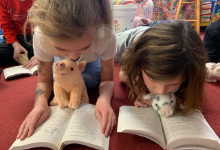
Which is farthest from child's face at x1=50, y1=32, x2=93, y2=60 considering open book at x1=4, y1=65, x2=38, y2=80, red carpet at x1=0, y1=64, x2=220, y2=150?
open book at x1=4, y1=65, x2=38, y2=80

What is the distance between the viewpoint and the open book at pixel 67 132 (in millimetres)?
514

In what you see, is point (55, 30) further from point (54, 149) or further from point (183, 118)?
point (183, 118)

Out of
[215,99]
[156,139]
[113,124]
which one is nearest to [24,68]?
[113,124]

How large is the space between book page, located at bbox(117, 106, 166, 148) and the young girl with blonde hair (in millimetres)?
57

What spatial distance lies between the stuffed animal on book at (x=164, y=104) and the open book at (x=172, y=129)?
0.07ft

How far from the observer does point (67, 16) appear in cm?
45

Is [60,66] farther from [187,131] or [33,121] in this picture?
[187,131]

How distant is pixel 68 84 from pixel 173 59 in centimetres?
38

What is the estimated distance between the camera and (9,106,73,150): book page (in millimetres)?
515

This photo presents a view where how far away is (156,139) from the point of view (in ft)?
1.79

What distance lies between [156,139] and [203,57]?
30cm

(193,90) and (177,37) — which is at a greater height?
(177,37)

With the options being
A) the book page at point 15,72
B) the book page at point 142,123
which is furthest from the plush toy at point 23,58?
the book page at point 142,123

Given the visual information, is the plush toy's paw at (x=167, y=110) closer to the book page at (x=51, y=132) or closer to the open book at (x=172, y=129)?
the open book at (x=172, y=129)
